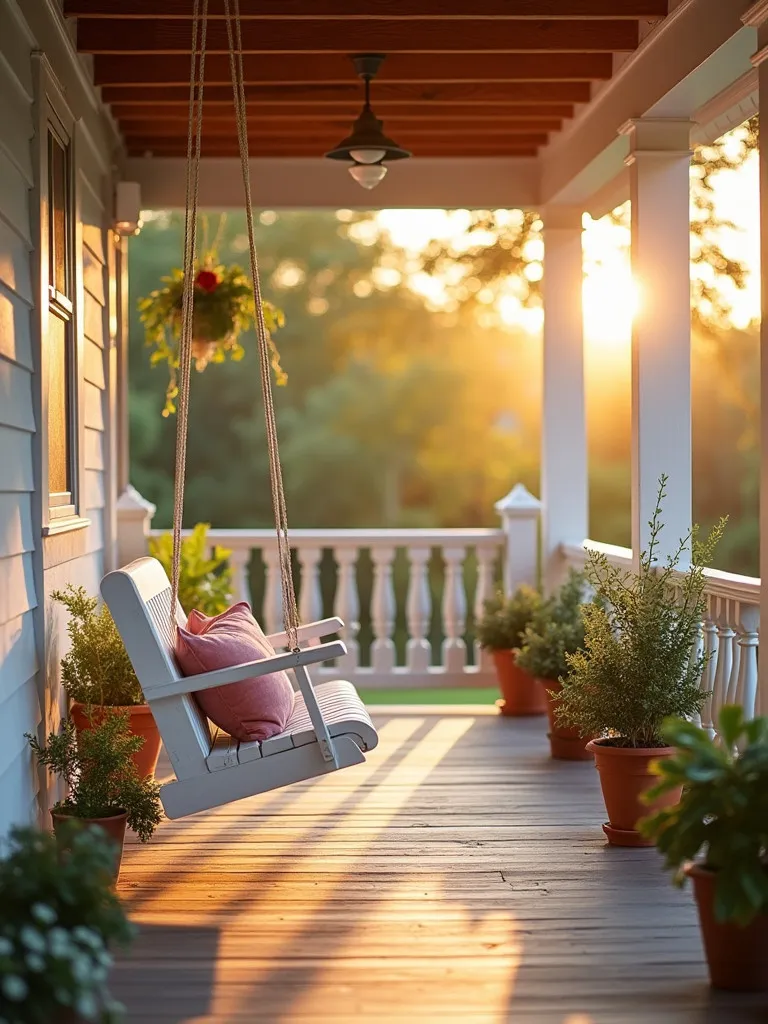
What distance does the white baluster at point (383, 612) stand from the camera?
7.39 meters

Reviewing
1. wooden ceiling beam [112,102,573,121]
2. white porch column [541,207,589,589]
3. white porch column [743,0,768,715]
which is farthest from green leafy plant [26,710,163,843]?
white porch column [541,207,589,589]

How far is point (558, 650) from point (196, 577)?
5.96 ft

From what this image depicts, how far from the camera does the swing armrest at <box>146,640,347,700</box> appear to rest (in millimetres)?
3596

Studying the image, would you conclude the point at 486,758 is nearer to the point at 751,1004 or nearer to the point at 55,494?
the point at 55,494

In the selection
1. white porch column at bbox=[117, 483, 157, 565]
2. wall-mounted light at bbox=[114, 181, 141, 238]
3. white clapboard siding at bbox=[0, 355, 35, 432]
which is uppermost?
wall-mounted light at bbox=[114, 181, 141, 238]

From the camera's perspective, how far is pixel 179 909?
11.5 feet

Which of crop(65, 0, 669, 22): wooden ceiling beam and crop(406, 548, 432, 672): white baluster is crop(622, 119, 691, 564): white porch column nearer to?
crop(65, 0, 669, 22): wooden ceiling beam

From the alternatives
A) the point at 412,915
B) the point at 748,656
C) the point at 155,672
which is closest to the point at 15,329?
the point at 155,672

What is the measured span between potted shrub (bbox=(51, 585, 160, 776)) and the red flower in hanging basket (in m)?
1.92

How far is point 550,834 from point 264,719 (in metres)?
1.07

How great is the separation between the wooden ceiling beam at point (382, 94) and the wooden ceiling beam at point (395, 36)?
0.63 meters

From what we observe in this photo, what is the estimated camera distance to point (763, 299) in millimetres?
3771

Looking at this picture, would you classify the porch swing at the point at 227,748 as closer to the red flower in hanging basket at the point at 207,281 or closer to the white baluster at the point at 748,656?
the white baluster at the point at 748,656

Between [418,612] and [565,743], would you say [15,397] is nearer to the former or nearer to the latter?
[565,743]
